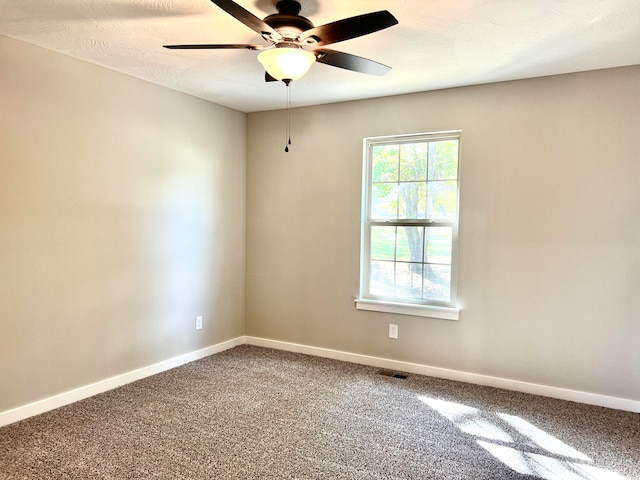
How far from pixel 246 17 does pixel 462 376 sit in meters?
3.02

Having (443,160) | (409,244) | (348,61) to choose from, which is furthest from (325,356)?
(348,61)

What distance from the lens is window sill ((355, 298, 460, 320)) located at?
3.54 m

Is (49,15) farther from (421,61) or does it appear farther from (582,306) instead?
(582,306)

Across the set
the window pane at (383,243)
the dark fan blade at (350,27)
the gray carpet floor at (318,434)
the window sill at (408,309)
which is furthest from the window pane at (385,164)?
the dark fan blade at (350,27)

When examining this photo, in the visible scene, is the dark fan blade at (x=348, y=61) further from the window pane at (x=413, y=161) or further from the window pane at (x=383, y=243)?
the window pane at (x=383, y=243)

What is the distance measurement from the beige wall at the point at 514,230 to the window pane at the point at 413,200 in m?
0.35

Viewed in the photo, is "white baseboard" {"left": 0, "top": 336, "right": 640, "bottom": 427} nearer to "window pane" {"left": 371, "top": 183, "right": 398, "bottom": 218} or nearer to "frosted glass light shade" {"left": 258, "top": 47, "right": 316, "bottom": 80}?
→ "window pane" {"left": 371, "top": 183, "right": 398, "bottom": 218}

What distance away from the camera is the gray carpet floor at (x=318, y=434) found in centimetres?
221

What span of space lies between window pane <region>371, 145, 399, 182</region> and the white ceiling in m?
0.58

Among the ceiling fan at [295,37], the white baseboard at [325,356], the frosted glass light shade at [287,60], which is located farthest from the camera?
the white baseboard at [325,356]

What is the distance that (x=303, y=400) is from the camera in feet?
10.1

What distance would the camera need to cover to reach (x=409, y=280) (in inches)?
148

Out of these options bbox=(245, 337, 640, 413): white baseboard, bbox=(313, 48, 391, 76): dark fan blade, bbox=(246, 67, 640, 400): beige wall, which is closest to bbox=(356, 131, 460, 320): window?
bbox=(246, 67, 640, 400): beige wall

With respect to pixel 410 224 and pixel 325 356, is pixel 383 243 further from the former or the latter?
pixel 325 356
